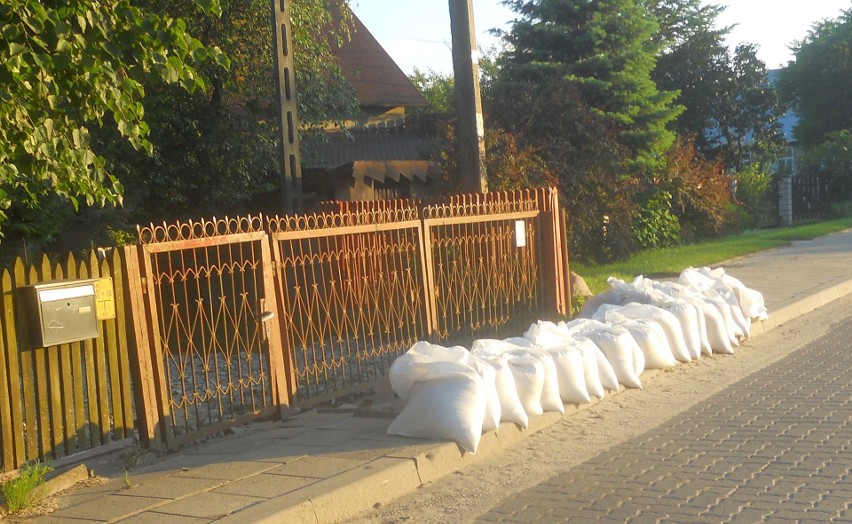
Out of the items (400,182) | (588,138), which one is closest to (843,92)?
(588,138)

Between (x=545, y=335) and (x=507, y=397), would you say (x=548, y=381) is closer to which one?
(x=507, y=397)

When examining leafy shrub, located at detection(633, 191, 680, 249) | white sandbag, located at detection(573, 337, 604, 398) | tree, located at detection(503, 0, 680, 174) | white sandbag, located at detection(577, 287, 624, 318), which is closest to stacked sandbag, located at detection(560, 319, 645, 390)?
white sandbag, located at detection(573, 337, 604, 398)

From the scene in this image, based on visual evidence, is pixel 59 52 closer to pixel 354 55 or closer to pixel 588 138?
pixel 588 138

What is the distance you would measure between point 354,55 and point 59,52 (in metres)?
24.3

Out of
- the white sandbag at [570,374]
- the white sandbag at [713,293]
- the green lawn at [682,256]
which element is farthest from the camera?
the green lawn at [682,256]

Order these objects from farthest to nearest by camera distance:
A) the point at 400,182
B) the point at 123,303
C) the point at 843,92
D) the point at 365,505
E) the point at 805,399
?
the point at 843,92, the point at 400,182, the point at 805,399, the point at 123,303, the point at 365,505

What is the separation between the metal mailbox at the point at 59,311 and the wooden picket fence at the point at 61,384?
8cm

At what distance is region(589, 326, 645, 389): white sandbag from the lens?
8992mm

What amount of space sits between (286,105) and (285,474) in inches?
240

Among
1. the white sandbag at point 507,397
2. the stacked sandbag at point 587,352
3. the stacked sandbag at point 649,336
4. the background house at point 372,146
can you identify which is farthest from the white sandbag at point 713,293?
the background house at point 372,146

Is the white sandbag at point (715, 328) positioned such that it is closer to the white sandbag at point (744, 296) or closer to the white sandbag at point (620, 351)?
the white sandbag at point (744, 296)

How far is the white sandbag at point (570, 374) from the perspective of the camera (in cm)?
824

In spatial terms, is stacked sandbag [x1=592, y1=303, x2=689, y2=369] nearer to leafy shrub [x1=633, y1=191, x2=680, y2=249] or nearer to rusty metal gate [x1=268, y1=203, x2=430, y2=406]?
rusty metal gate [x1=268, y1=203, x2=430, y2=406]

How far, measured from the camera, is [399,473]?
254 inches
